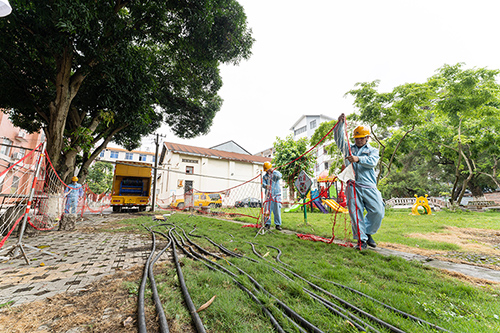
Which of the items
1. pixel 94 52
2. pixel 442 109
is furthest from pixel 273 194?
pixel 442 109

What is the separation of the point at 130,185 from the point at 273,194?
37.4ft

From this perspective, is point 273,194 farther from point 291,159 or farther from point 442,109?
point 291,159

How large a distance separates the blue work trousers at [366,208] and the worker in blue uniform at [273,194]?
233 cm

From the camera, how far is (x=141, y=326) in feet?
4.26

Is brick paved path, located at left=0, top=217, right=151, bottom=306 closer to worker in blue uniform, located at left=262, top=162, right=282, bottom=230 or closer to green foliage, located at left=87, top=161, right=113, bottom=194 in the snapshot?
worker in blue uniform, located at left=262, top=162, right=282, bottom=230

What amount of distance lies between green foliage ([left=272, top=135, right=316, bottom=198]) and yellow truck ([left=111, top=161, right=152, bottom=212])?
432 inches

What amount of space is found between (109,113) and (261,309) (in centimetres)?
710

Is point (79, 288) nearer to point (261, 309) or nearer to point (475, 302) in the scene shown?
point (261, 309)

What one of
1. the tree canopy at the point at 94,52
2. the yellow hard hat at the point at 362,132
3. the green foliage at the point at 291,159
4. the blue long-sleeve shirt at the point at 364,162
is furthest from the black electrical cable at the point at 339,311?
the green foliage at the point at 291,159

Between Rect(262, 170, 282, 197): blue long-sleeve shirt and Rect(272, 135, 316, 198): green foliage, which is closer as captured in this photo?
Rect(262, 170, 282, 197): blue long-sleeve shirt

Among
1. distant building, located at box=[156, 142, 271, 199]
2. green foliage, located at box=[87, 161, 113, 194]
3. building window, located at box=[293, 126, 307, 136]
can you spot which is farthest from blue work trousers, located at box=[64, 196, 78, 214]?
building window, located at box=[293, 126, 307, 136]

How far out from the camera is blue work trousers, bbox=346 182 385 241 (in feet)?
11.5

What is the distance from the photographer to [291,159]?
18.0m

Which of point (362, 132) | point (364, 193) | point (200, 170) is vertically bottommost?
point (364, 193)
